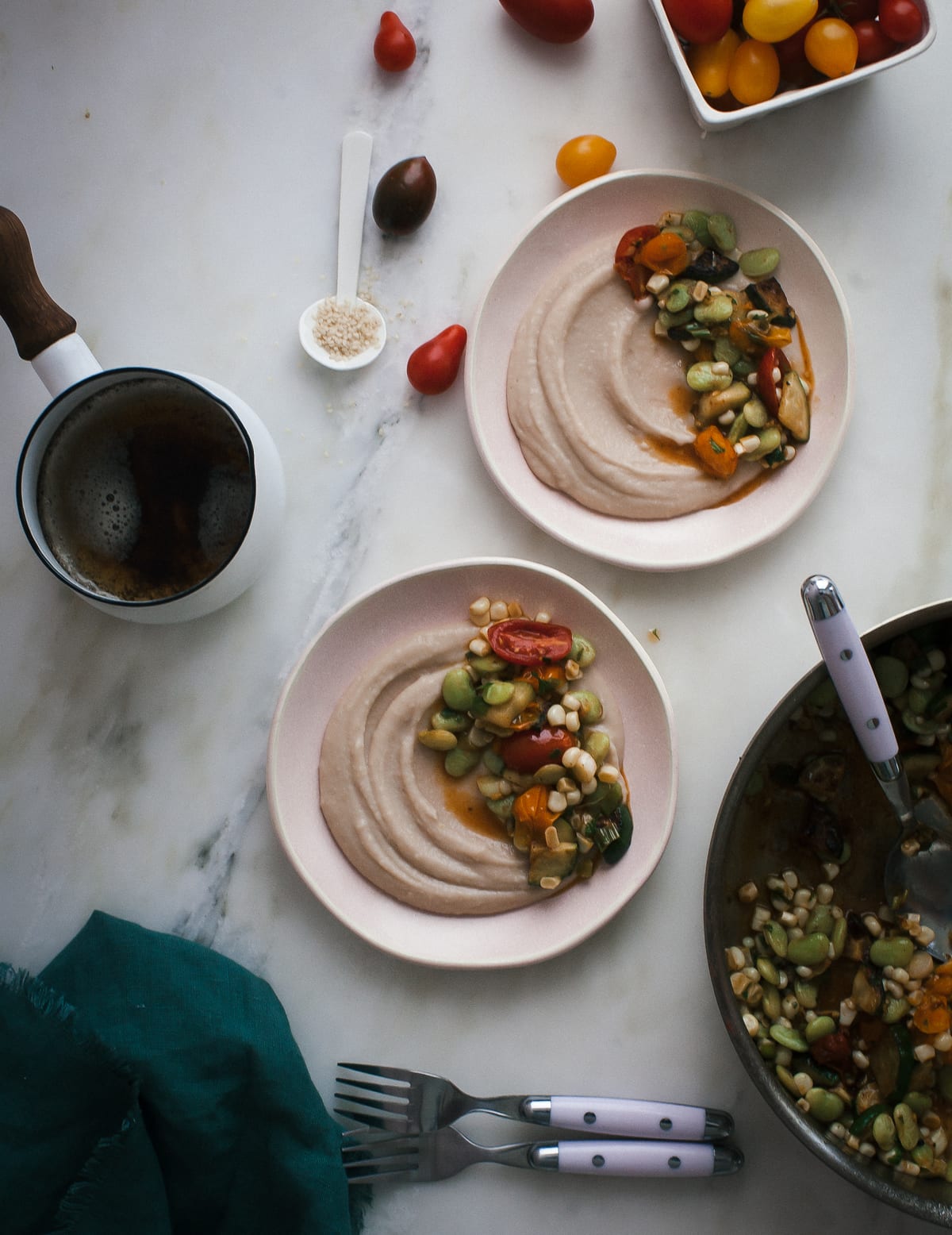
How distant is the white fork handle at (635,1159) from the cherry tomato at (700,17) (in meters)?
1.98

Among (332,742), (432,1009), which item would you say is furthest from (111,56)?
(432,1009)

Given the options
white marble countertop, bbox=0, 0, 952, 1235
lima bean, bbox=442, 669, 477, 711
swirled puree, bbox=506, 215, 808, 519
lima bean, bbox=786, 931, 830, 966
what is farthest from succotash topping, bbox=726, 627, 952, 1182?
lima bean, bbox=442, 669, 477, 711

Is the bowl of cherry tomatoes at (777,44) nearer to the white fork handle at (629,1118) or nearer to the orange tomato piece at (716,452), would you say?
the orange tomato piece at (716,452)

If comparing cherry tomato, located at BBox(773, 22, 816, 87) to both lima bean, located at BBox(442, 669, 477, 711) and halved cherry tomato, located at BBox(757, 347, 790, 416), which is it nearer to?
halved cherry tomato, located at BBox(757, 347, 790, 416)

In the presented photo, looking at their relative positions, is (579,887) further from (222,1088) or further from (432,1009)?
(222,1088)

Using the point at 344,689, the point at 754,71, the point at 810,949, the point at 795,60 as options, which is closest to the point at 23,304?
the point at 344,689

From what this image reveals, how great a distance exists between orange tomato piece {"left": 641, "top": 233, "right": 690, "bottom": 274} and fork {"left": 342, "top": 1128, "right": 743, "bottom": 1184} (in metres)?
1.59

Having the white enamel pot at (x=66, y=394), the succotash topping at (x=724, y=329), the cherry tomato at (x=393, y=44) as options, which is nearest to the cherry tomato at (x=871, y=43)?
the succotash topping at (x=724, y=329)

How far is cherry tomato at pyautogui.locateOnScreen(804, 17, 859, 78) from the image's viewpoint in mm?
1656

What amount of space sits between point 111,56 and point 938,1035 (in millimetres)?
2379

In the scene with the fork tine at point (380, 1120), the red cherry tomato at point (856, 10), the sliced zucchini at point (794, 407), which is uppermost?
the red cherry tomato at point (856, 10)

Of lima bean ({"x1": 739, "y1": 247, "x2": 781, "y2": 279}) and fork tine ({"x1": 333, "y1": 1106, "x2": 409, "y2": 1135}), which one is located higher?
lima bean ({"x1": 739, "y1": 247, "x2": 781, "y2": 279})

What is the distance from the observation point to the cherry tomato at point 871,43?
67.1 inches

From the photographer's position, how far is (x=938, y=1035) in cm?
162
